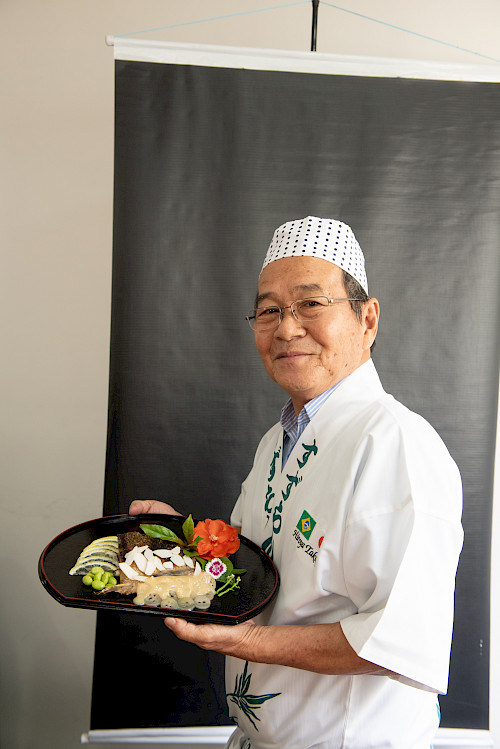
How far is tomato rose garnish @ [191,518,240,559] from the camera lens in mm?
1541

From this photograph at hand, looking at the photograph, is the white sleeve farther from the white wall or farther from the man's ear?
the white wall

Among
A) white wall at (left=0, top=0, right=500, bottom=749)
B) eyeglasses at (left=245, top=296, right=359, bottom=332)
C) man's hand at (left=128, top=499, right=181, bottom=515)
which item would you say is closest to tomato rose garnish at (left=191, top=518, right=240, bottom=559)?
man's hand at (left=128, top=499, right=181, bottom=515)

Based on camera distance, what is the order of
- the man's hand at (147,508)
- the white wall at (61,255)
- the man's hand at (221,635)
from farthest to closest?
the white wall at (61,255)
the man's hand at (147,508)
the man's hand at (221,635)

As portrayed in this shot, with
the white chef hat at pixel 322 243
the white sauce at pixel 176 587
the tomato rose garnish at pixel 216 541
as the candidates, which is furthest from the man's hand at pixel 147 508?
the white chef hat at pixel 322 243

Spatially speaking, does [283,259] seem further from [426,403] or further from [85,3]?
[85,3]

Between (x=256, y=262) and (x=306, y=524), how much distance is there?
1202mm

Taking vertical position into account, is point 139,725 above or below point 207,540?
below

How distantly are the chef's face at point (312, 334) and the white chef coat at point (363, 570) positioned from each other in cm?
6

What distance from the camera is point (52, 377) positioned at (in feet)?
8.73

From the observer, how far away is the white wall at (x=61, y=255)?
262 centimetres

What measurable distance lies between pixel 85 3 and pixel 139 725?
10.1 feet

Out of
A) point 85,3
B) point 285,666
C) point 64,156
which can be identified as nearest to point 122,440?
point 285,666

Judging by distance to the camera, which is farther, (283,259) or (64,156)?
(64,156)

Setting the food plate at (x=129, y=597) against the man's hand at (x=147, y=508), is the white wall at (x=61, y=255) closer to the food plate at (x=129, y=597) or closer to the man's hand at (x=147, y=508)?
the man's hand at (x=147, y=508)
